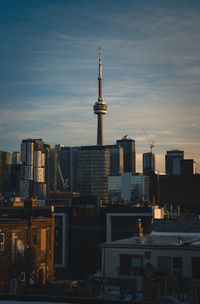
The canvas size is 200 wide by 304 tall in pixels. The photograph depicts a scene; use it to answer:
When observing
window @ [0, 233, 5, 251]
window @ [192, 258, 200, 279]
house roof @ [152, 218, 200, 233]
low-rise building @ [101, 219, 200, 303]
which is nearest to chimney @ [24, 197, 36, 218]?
window @ [0, 233, 5, 251]

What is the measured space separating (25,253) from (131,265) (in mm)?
20761

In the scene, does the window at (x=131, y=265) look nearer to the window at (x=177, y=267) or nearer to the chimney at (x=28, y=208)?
the window at (x=177, y=267)

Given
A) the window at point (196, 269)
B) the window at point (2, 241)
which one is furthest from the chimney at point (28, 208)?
the window at point (196, 269)

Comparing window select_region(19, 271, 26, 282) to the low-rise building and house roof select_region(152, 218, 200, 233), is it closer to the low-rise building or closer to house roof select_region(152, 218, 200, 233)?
house roof select_region(152, 218, 200, 233)

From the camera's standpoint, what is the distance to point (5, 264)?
3847cm

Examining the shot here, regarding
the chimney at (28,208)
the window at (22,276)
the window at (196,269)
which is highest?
the chimney at (28,208)

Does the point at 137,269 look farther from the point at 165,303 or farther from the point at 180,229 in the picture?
the point at 180,229

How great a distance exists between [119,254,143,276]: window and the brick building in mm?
14704

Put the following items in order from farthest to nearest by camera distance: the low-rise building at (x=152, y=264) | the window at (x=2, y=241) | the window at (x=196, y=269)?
1. the window at (x=2, y=241)
2. the window at (x=196, y=269)
3. the low-rise building at (x=152, y=264)

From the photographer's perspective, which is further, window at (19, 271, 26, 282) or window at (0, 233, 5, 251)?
window at (19, 271, 26, 282)

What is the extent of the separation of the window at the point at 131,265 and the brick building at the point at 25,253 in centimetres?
1470

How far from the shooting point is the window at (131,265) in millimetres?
22453

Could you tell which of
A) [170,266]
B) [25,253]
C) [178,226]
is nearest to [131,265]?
[170,266]

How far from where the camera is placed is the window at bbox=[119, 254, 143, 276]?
22.5 m
